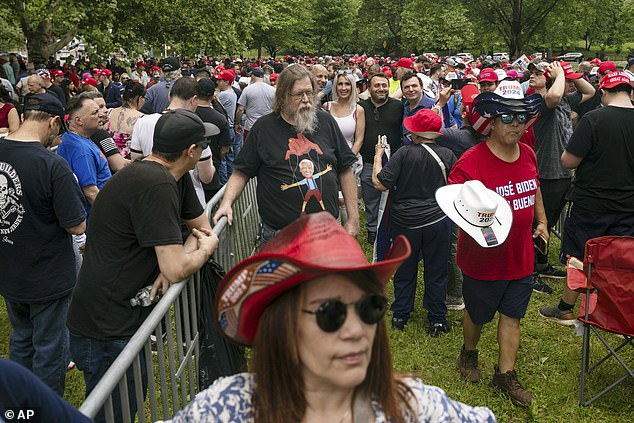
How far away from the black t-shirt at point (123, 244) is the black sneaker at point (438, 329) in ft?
10.1

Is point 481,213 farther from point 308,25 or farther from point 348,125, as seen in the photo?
point 308,25

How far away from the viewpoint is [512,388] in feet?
14.3

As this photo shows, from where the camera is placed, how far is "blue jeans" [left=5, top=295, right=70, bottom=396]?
3.87m

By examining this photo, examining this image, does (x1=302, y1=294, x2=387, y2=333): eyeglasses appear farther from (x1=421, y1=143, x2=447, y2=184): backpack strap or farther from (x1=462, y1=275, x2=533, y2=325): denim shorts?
(x1=421, y1=143, x2=447, y2=184): backpack strap

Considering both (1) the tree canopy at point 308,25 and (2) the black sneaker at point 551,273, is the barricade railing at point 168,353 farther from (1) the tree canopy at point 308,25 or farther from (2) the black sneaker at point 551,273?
(1) the tree canopy at point 308,25

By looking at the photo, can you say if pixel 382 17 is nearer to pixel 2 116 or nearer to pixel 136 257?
pixel 2 116

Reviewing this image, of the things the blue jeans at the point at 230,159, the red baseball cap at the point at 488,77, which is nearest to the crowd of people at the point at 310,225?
the red baseball cap at the point at 488,77

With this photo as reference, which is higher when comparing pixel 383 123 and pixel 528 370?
pixel 383 123

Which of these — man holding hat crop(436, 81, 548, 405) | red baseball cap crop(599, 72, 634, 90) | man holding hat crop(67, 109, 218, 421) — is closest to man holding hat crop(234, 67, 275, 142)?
red baseball cap crop(599, 72, 634, 90)

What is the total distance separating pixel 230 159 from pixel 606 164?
6308mm

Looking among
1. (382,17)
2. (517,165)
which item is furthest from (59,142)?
(382,17)

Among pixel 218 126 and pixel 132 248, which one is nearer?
pixel 132 248

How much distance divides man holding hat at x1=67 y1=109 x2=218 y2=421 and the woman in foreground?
1.12m

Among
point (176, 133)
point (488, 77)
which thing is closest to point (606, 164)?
point (488, 77)
